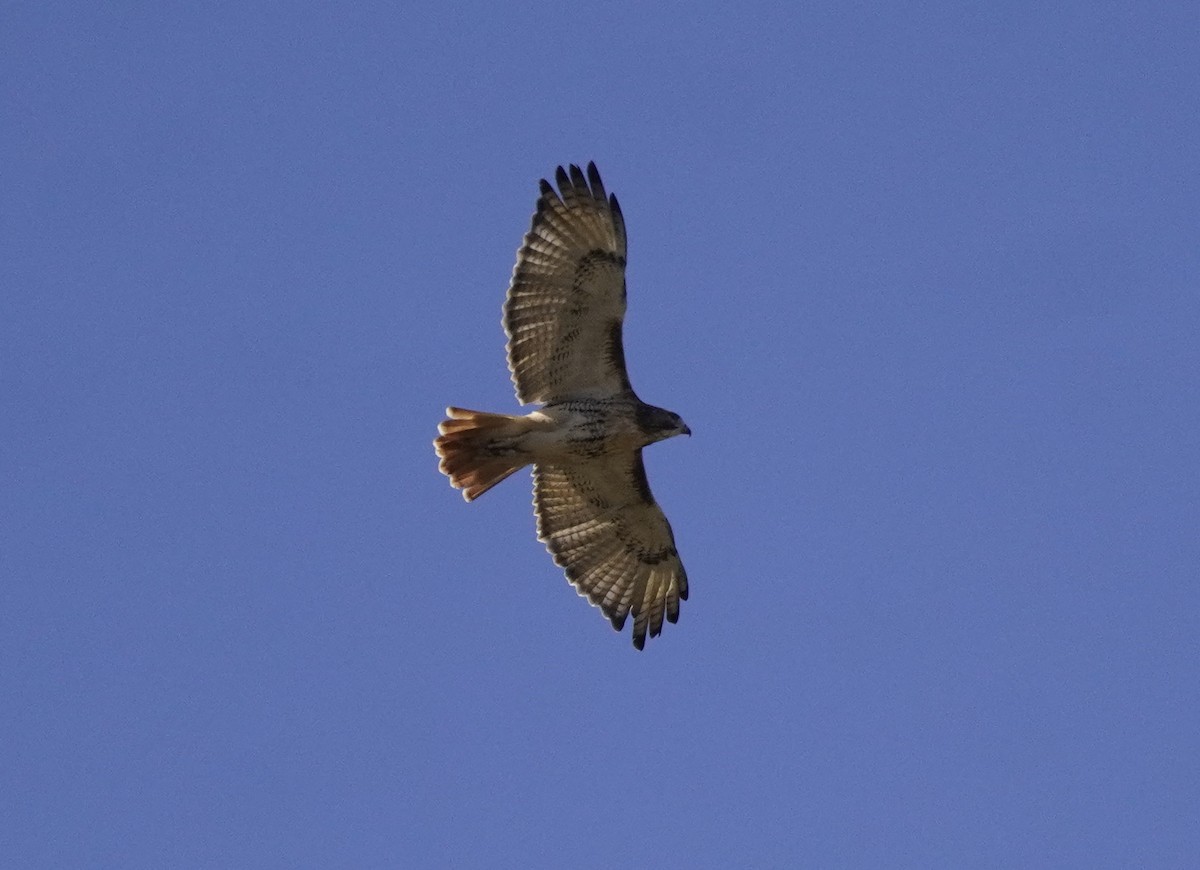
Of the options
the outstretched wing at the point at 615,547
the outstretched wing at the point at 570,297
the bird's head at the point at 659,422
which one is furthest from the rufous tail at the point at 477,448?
the outstretched wing at the point at 615,547

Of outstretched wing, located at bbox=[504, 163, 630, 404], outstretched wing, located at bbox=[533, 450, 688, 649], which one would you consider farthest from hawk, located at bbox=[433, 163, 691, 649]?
outstretched wing, located at bbox=[533, 450, 688, 649]

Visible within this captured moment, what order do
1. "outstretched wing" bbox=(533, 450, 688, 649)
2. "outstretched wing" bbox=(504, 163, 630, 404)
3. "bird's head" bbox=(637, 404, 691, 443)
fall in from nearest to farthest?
1. "outstretched wing" bbox=(504, 163, 630, 404)
2. "bird's head" bbox=(637, 404, 691, 443)
3. "outstretched wing" bbox=(533, 450, 688, 649)

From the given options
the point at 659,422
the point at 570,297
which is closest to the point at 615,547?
the point at 659,422

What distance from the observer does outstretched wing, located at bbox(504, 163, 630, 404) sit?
14.3 m

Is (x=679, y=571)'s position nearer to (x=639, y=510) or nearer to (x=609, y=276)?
(x=639, y=510)

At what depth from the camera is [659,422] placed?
47.9 feet

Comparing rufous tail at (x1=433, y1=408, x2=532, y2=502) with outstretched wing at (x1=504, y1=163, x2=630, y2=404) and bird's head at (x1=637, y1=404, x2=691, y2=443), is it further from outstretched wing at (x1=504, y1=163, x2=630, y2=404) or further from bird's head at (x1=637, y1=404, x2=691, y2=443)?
bird's head at (x1=637, y1=404, x2=691, y2=443)

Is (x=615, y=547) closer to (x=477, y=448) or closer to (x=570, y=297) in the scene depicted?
(x=477, y=448)

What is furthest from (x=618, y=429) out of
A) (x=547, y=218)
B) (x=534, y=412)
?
(x=547, y=218)

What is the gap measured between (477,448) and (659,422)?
1.27m

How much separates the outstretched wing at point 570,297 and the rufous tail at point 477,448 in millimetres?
407

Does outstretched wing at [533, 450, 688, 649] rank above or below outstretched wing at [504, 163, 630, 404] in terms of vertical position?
below

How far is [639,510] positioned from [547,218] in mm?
2535

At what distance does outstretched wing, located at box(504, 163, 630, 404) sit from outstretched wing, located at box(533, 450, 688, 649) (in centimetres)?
115
